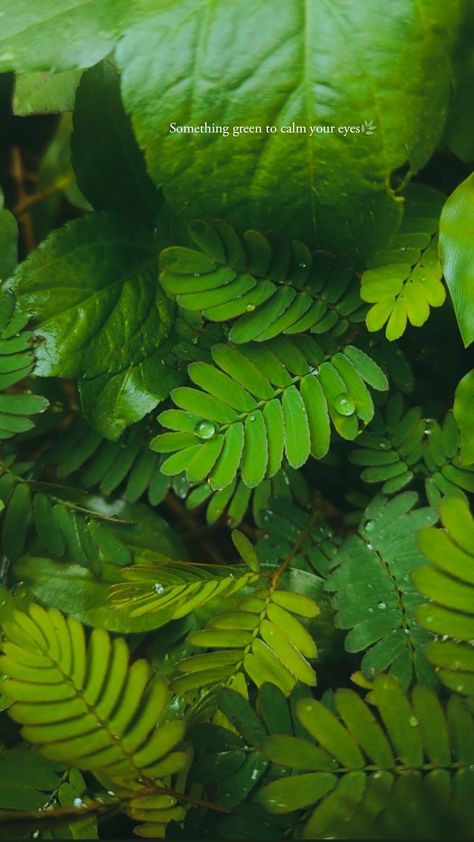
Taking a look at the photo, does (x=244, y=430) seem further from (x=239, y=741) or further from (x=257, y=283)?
(x=239, y=741)

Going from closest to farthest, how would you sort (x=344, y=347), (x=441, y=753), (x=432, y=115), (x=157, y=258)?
1. (x=441, y=753)
2. (x=432, y=115)
3. (x=344, y=347)
4. (x=157, y=258)

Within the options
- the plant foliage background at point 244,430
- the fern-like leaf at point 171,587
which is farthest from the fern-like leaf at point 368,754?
the fern-like leaf at point 171,587

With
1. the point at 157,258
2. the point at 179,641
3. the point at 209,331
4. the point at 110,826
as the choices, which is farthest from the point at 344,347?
the point at 110,826

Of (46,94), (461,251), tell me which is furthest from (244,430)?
(46,94)

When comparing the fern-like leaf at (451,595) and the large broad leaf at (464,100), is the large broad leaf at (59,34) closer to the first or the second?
the large broad leaf at (464,100)

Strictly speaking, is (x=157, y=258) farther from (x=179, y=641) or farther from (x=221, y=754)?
(x=221, y=754)

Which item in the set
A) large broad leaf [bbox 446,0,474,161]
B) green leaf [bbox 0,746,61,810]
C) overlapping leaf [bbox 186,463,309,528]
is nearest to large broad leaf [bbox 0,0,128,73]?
large broad leaf [bbox 446,0,474,161]
